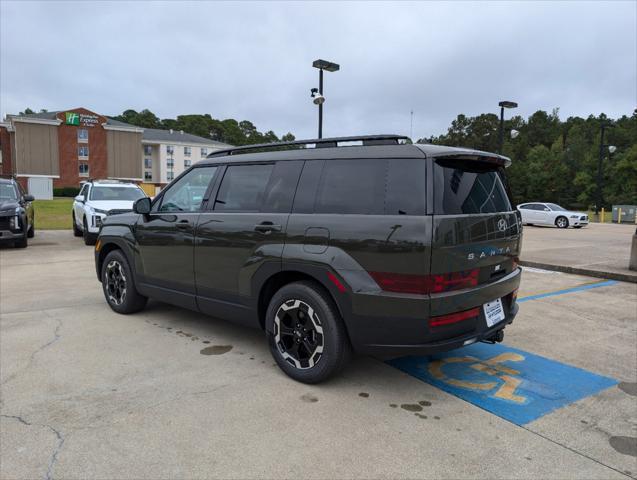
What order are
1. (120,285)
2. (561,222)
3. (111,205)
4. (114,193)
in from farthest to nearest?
(561,222), (114,193), (111,205), (120,285)

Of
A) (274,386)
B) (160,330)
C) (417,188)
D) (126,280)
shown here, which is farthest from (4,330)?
(417,188)

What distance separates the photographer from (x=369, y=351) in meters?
3.27

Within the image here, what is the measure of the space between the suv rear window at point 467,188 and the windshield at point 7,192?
1249cm

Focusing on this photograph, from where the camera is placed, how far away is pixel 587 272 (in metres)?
8.83

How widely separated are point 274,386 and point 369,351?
84 cm

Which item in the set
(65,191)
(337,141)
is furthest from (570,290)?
(65,191)

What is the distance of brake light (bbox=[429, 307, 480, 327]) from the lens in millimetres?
3041

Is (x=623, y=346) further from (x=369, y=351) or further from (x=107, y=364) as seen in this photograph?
(x=107, y=364)

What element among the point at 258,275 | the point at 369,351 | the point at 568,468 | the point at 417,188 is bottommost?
the point at 568,468

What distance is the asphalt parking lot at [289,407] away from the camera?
8.34 ft

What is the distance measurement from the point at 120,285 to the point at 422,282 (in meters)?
4.03

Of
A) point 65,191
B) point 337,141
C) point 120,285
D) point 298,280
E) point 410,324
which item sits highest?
point 65,191

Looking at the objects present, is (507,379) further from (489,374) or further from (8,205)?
(8,205)

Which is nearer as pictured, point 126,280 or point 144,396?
point 144,396
